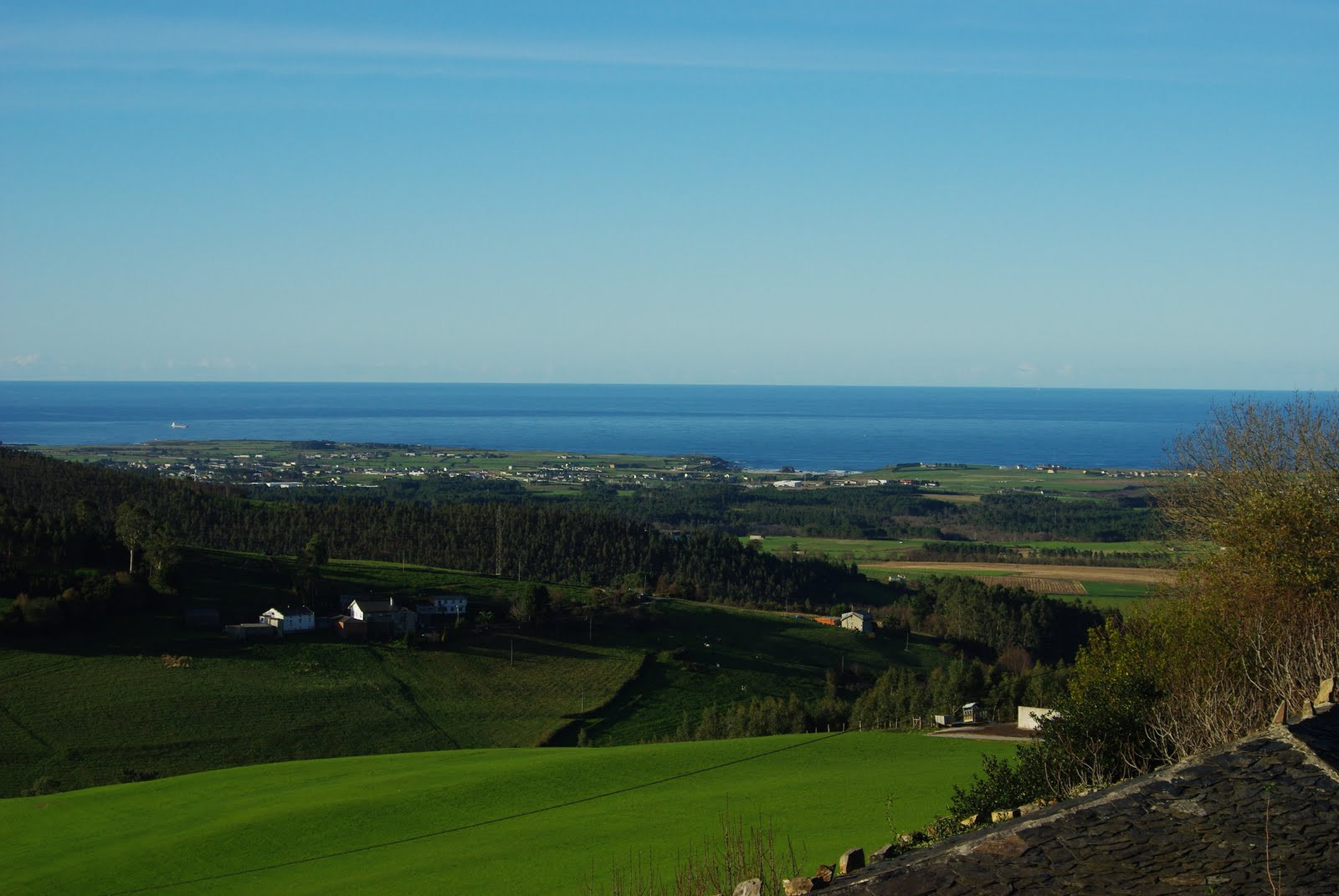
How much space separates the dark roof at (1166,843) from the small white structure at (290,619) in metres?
49.3

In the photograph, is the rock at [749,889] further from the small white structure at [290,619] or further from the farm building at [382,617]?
the farm building at [382,617]

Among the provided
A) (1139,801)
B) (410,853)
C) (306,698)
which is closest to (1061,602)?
(306,698)

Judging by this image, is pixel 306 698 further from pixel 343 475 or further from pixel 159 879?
pixel 343 475

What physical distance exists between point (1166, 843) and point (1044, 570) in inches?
3478

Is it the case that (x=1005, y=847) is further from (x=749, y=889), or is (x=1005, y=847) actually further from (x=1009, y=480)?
(x=1009, y=480)

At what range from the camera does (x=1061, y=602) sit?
→ 71.7m

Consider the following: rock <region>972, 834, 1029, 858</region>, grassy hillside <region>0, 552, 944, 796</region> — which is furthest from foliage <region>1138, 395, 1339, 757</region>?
grassy hillside <region>0, 552, 944, 796</region>

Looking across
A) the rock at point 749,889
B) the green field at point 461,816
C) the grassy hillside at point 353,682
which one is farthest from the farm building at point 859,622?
the rock at point 749,889

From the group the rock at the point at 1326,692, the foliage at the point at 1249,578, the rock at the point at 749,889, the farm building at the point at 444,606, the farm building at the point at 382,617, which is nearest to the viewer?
the rock at the point at 749,889

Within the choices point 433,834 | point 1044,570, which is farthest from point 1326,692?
point 1044,570

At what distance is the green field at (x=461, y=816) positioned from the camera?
66.0 ft

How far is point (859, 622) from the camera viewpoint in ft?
223

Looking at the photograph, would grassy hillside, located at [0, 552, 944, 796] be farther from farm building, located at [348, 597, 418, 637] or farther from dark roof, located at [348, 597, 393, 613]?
dark roof, located at [348, 597, 393, 613]

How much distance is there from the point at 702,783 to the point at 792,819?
551 centimetres
